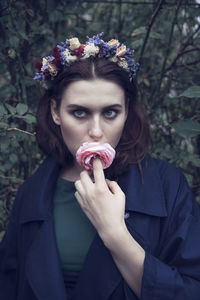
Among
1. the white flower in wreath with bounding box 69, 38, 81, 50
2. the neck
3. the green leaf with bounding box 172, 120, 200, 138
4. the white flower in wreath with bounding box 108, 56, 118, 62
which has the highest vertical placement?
the white flower in wreath with bounding box 69, 38, 81, 50

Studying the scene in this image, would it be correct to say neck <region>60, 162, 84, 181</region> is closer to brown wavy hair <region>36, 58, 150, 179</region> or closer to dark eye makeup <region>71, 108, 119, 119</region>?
brown wavy hair <region>36, 58, 150, 179</region>

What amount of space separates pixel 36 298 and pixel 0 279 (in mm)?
321

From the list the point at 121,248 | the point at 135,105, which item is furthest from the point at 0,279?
the point at 135,105

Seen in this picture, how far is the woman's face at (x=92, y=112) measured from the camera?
1.46 m

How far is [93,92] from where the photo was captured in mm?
1449

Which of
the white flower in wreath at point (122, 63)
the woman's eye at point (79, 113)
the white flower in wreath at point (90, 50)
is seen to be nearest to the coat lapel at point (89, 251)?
the woman's eye at point (79, 113)

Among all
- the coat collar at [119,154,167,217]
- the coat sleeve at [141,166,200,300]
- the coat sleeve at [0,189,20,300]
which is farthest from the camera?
the coat sleeve at [0,189,20,300]

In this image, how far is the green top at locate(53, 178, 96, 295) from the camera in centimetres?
156

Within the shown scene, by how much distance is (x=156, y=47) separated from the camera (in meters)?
2.57

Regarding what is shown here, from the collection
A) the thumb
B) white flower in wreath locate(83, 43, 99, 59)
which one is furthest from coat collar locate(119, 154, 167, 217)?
white flower in wreath locate(83, 43, 99, 59)

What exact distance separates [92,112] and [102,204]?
1.49 ft

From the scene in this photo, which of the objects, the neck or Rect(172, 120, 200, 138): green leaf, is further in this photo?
the neck

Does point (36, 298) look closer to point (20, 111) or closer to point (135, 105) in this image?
point (20, 111)

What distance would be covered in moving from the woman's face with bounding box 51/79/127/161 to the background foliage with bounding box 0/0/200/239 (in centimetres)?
50
